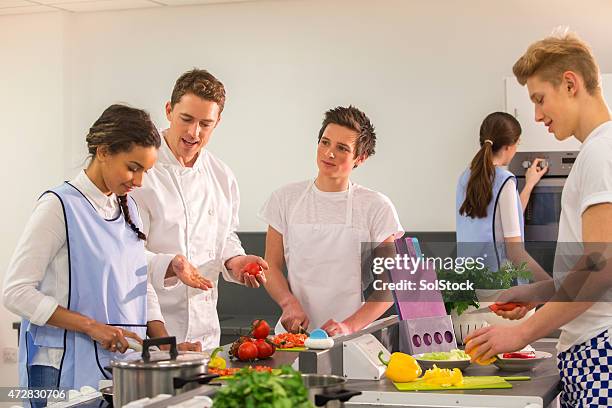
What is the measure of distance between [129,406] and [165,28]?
4.60 metres

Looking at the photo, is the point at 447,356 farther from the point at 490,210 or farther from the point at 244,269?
the point at 490,210

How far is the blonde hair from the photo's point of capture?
7.29 feet

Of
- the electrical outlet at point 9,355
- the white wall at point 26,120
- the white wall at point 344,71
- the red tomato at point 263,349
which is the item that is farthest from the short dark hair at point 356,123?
the electrical outlet at point 9,355

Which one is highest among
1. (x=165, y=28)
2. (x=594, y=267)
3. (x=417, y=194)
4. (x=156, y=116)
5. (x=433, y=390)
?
(x=165, y=28)

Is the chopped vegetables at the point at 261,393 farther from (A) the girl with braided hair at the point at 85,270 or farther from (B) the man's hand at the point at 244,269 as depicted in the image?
(B) the man's hand at the point at 244,269

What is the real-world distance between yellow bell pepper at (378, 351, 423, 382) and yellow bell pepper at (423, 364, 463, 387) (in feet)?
0.11

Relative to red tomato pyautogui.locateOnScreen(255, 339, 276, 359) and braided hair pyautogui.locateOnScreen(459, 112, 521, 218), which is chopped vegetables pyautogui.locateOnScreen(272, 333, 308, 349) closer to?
red tomato pyautogui.locateOnScreen(255, 339, 276, 359)

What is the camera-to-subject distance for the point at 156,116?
5.82m

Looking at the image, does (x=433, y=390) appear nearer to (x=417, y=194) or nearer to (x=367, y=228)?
(x=367, y=228)

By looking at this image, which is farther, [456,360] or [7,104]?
[7,104]

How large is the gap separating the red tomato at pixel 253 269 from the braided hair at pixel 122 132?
587 millimetres

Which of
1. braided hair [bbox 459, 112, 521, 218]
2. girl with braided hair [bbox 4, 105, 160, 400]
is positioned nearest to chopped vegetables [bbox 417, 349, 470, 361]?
girl with braided hair [bbox 4, 105, 160, 400]

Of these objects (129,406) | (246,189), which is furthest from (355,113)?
(246,189)

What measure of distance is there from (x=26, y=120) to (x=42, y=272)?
3.70 m
